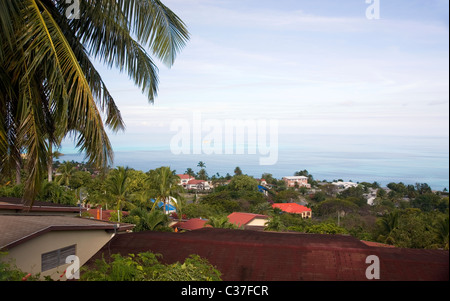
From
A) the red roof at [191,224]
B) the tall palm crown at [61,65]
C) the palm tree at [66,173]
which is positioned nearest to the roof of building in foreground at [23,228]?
the tall palm crown at [61,65]

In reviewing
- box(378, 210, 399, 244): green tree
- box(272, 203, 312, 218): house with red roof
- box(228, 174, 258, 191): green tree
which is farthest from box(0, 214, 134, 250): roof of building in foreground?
box(228, 174, 258, 191): green tree

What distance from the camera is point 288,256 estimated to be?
691 centimetres

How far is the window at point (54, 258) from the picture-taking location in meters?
6.45

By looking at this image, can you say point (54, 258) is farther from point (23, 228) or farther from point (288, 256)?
point (288, 256)

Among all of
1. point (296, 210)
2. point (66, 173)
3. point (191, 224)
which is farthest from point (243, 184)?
point (191, 224)

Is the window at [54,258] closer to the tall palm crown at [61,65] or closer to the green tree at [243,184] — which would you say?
the tall palm crown at [61,65]

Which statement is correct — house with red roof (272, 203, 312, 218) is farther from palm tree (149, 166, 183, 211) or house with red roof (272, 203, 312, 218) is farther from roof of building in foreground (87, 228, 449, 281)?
roof of building in foreground (87, 228, 449, 281)

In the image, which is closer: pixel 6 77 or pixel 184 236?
pixel 6 77

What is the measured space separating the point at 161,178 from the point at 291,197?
3589cm

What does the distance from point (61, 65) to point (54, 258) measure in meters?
4.20

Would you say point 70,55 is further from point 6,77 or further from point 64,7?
point 64,7
